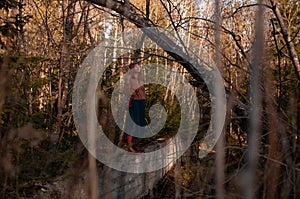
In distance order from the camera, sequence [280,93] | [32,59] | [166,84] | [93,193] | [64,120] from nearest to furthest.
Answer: [93,193]
[280,93]
[32,59]
[166,84]
[64,120]

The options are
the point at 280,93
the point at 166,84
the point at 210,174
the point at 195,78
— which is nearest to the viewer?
the point at 210,174

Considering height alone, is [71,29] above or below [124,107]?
above

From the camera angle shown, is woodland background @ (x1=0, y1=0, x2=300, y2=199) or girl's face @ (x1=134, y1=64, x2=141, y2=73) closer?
woodland background @ (x1=0, y1=0, x2=300, y2=199)

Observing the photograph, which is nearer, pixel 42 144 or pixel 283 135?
pixel 283 135

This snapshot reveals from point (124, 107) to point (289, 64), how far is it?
2.01 m

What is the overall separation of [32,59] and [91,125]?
3007 millimetres

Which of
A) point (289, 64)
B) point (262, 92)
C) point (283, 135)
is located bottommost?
point (283, 135)

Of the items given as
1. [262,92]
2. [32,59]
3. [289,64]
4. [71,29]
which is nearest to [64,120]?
[71,29]

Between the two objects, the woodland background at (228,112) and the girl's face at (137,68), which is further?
the girl's face at (137,68)

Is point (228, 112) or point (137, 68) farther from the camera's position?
point (137, 68)

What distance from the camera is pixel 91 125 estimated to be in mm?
1723

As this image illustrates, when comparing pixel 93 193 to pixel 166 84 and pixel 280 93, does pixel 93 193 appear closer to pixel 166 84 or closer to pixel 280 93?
pixel 280 93

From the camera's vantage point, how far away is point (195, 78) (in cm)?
379

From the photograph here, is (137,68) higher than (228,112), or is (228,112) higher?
(137,68)
